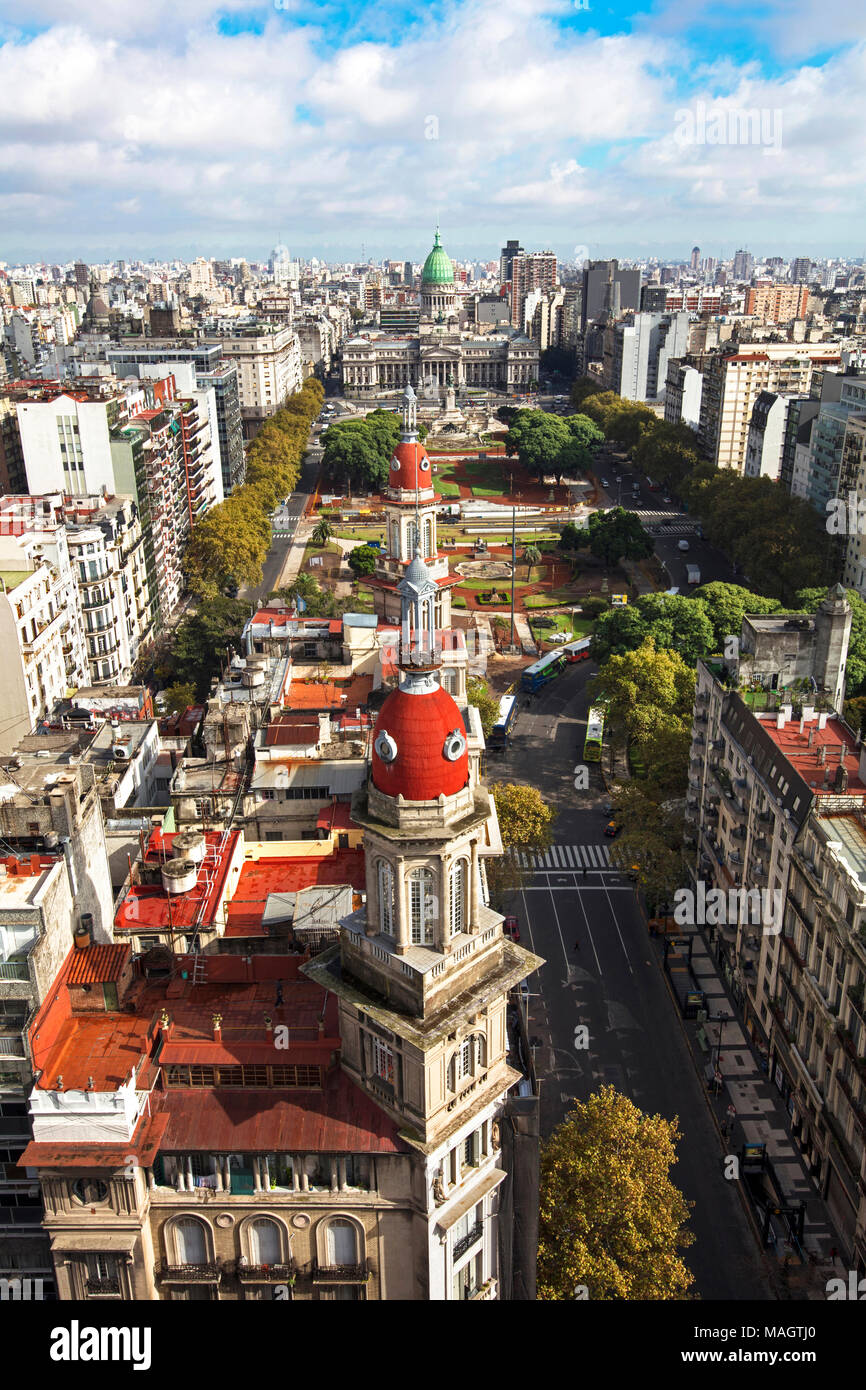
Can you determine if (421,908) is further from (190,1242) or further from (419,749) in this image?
(190,1242)

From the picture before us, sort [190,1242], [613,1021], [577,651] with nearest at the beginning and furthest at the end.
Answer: [190,1242] → [613,1021] → [577,651]

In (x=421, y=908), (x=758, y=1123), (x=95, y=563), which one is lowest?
(x=758, y=1123)

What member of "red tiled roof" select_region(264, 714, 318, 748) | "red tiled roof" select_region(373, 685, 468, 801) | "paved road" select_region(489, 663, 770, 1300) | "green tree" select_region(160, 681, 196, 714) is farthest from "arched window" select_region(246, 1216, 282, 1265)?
"green tree" select_region(160, 681, 196, 714)

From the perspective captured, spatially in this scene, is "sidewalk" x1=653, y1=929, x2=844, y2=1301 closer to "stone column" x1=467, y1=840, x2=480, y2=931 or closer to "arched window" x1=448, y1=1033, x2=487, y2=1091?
"arched window" x1=448, y1=1033, x2=487, y2=1091

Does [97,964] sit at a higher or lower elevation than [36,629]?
lower

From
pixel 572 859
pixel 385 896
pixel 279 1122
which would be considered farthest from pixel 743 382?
pixel 279 1122

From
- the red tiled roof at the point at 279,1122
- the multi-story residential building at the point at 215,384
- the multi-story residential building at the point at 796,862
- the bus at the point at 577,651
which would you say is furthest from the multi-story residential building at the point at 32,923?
the multi-story residential building at the point at 215,384
